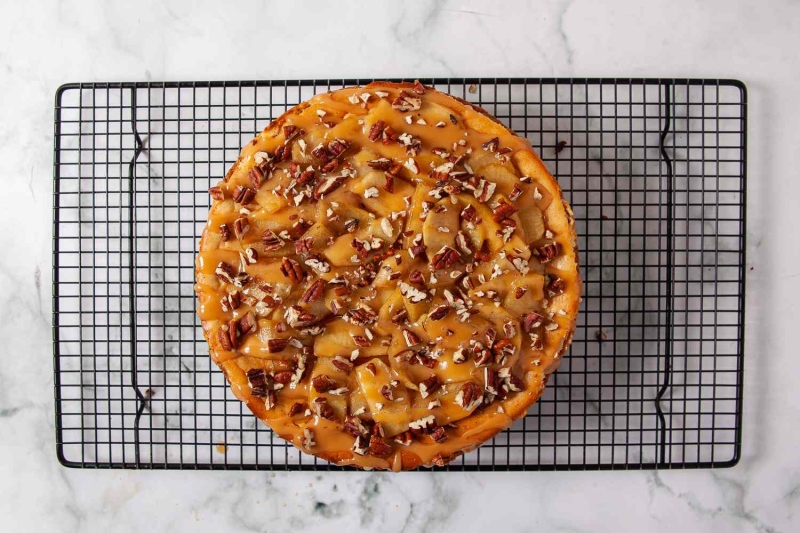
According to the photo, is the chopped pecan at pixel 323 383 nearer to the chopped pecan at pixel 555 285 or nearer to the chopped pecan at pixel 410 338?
the chopped pecan at pixel 410 338

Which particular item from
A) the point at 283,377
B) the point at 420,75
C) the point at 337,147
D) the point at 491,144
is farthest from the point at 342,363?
the point at 420,75

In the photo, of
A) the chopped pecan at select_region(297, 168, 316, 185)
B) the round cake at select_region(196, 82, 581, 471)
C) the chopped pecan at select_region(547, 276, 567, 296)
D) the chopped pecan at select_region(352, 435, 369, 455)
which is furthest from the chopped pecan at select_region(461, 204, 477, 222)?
the chopped pecan at select_region(352, 435, 369, 455)

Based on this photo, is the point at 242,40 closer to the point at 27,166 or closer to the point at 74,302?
Result: the point at 27,166

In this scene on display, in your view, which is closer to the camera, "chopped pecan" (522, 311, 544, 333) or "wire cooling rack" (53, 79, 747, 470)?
"chopped pecan" (522, 311, 544, 333)

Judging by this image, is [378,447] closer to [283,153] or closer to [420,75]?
[283,153]

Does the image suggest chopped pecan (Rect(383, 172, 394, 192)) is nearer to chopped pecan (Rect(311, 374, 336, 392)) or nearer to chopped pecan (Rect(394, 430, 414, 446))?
chopped pecan (Rect(311, 374, 336, 392))
